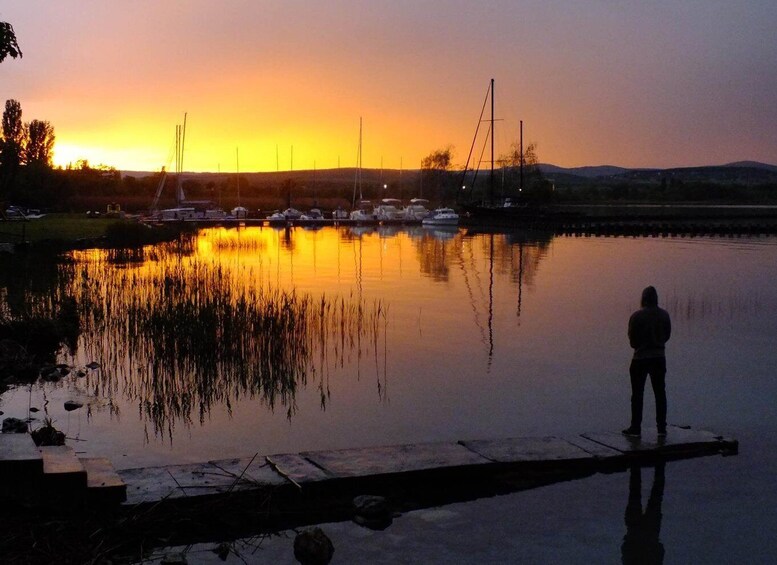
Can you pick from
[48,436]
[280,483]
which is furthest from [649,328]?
[48,436]

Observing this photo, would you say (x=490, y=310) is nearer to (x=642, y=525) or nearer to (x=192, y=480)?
(x=642, y=525)

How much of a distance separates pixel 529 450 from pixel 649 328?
222 centimetres

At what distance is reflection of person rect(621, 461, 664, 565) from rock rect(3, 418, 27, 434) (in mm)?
7880

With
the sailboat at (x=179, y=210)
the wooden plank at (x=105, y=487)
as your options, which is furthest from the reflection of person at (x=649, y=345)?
the sailboat at (x=179, y=210)

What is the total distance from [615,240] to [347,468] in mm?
60583

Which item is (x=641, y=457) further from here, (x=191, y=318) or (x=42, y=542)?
(x=191, y=318)

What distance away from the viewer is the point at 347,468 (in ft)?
32.0

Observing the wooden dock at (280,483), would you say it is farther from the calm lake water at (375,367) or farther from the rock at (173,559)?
the calm lake water at (375,367)

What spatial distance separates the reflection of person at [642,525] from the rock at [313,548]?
2.95 metres

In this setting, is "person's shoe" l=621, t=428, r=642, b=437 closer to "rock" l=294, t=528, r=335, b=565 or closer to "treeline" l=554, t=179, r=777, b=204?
"rock" l=294, t=528, r=335, b=565

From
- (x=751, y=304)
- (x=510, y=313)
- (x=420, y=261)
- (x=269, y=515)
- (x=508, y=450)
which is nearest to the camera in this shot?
(x=269, y=515)

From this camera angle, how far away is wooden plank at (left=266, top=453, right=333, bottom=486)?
30.7 ft

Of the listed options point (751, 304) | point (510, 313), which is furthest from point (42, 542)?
point (751, 304)

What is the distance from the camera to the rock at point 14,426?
11578 mm
